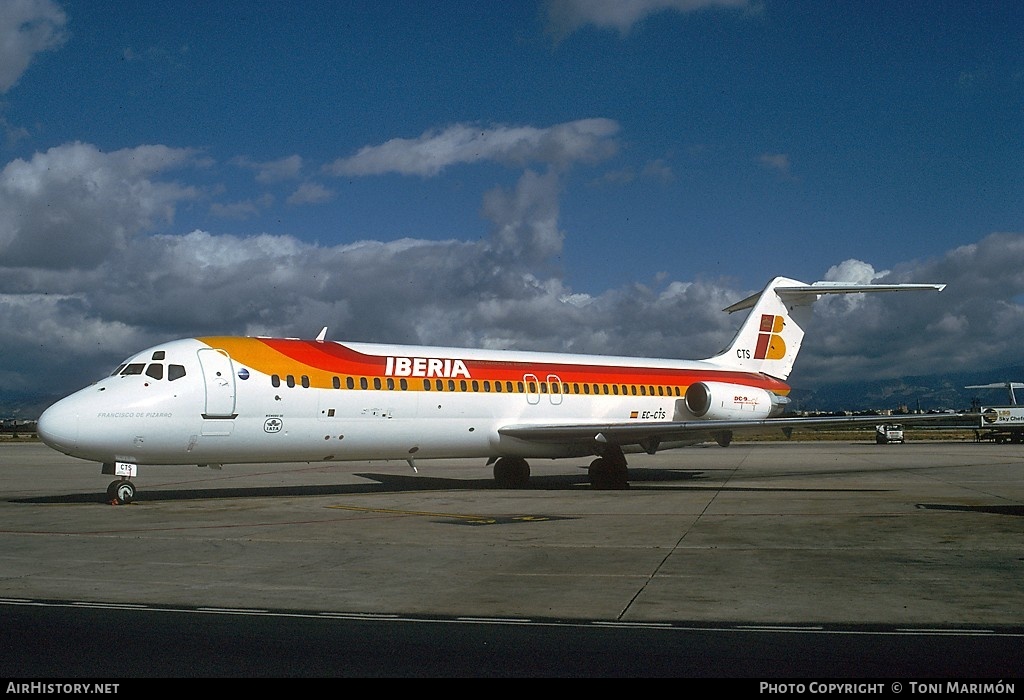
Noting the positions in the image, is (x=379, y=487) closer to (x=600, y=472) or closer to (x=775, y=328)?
(x=600, y=472)

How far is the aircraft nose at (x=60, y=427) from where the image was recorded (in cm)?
1764

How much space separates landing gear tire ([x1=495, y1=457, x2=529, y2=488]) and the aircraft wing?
6.20 feet

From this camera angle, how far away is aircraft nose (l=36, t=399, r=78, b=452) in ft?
57.9

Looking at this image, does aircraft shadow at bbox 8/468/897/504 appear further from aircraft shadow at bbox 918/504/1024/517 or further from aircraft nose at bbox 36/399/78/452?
aircraft shadow at bbox 918/504/1024/517

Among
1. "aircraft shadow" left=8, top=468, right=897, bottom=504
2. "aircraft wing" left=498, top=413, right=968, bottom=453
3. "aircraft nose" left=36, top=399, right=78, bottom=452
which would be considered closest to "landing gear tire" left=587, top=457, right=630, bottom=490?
"aircraft shadow" left=8, top=468, right=897, bottom=504

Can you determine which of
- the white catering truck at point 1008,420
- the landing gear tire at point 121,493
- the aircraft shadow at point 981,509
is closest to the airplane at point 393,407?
the landing gear tire at point 121,493

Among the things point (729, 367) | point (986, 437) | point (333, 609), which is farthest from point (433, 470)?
point (986, 437)

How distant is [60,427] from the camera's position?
17.7 metres

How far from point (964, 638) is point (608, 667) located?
304cm

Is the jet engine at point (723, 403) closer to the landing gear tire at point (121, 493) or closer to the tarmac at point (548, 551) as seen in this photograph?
the tarmac at point (548, 551)

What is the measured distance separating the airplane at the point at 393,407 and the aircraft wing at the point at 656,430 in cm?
5

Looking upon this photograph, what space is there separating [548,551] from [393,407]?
10.3 metres

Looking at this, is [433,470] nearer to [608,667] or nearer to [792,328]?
[792,328]

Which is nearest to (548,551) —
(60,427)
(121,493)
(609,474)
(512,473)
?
(60,427)
